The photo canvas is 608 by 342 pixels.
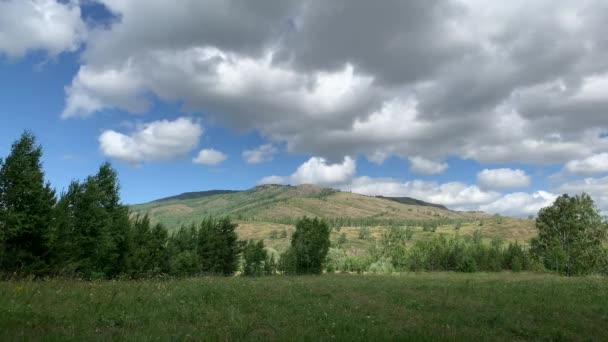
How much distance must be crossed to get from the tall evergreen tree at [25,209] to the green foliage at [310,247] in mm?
56823

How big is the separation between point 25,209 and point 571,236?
316 feet

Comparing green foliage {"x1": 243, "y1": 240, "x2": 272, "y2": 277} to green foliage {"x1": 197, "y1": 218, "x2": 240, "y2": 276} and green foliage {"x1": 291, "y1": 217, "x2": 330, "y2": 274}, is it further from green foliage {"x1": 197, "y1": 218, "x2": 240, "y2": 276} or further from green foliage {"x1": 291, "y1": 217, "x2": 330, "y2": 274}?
green foliage {"x1": 291, "y1": 217, "x2": 330, "y2": 274}

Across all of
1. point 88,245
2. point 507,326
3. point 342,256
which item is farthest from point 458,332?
point 342,256

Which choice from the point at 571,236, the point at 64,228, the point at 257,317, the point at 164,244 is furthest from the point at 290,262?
the point at 257,317

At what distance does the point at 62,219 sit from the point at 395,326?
33.3m

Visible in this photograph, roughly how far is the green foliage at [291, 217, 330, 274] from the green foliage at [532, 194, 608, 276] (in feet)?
152

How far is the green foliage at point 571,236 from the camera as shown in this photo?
78.1 metres

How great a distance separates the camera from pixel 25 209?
98.0ft

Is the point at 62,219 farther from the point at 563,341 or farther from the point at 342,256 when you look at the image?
the point at 342,256

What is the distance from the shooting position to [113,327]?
9.71m

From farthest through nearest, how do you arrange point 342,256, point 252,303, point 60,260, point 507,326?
1. point 342,256
2. point 60,260
3. point 252,303
4. point 507,326

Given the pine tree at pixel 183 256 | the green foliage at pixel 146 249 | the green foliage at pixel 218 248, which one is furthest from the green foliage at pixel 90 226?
the green foliage at pixel 218 248

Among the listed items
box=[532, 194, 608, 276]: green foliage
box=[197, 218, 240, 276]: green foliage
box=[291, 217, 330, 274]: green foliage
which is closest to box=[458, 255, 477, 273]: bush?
box=[532, 194, 608, 276]: green foliage

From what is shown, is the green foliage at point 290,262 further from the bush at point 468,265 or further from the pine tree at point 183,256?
the bush at point 468,265
